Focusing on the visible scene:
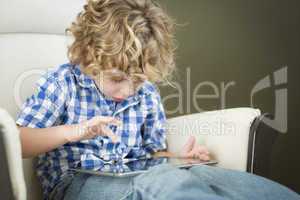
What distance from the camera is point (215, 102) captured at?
1.65 m

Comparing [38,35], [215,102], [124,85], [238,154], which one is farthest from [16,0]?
Result: [215,102]

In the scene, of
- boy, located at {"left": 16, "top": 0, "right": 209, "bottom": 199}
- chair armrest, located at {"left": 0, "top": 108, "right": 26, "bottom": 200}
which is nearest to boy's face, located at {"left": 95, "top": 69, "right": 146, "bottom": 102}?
boy, located at {"left": 16, "top": 0, "right": 209, "bottom": 199}

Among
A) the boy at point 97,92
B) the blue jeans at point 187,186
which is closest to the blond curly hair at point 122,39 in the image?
the boy at point 97,92

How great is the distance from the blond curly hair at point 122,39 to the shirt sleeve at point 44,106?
76 millimetres

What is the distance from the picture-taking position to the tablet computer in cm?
90

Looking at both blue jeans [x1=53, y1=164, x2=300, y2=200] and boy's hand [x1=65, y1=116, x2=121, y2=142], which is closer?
blue jeans [x1=53, y1=164, x2=300, y2=200]

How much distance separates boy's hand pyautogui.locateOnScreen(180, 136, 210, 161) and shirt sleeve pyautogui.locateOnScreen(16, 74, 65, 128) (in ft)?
0.96

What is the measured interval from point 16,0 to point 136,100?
1.21ft

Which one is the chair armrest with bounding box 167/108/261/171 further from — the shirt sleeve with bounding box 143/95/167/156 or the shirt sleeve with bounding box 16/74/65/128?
the shirt sleeve with bounding box 16/74/65/128

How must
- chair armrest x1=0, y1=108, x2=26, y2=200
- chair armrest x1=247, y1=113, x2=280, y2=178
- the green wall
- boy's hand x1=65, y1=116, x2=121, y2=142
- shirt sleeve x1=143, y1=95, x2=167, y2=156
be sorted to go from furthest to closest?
the green wall < shirt sleeve x1=143, y1=95, x2=167, y2=156 < chair armrest x1=247, y1=113, x2=280, y2=178 < boy's hand x1=65, y1=116, x2=121, y2=142 < chair armrest x1=0, y1=108, x2=26, y2=200

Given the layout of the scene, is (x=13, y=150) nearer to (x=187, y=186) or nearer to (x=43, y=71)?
(x=187, y=186)

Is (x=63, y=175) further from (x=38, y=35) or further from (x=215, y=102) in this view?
(x=215, y=102)

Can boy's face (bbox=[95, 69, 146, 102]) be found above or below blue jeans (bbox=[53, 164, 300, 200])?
above

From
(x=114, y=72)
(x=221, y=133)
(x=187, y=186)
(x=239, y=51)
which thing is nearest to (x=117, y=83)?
(x=114, y=72)
